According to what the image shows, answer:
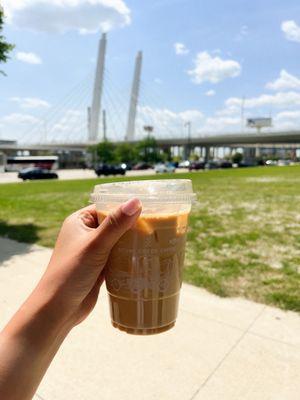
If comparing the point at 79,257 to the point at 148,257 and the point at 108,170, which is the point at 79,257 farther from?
the point at 108,170

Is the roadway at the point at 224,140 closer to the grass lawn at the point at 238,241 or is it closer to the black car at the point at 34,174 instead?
the black car at the point at 34,174

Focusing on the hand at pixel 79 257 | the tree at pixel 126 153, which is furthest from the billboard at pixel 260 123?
the hand at pixel 79 257

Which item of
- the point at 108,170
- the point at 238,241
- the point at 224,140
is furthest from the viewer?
the point at 224,140

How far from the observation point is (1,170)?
202 ft

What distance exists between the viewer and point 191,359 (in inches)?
111

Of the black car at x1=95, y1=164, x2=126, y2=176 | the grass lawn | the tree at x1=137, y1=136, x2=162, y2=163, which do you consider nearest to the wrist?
the grass lawn

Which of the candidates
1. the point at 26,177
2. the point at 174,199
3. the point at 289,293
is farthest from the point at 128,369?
the point at 26,177

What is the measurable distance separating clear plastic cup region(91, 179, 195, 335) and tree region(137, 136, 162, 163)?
286ft

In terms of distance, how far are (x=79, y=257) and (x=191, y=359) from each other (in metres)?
1.87

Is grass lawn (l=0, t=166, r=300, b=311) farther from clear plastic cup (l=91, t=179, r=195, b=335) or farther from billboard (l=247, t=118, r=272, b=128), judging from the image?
billboard (l=247, t=118, r=272, b=128)

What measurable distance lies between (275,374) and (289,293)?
1509mm

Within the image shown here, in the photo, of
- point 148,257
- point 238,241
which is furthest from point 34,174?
point 148,257

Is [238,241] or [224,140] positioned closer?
[238,241]

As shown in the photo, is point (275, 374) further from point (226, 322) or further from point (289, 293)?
point (289, 293)
